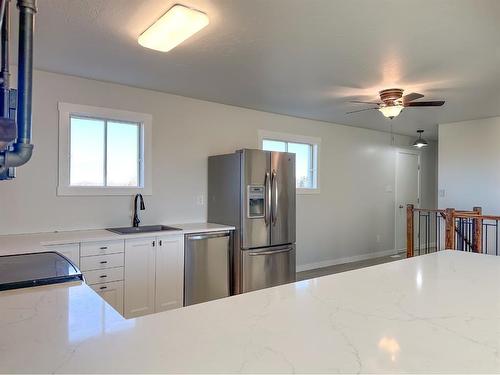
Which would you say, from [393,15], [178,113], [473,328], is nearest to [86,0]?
[393,15]

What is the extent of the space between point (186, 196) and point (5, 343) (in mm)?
3317

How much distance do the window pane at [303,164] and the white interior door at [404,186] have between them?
2.35 m

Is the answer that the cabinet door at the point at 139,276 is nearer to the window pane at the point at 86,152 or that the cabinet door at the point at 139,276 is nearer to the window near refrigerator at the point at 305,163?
the window pane at the point at 86,152

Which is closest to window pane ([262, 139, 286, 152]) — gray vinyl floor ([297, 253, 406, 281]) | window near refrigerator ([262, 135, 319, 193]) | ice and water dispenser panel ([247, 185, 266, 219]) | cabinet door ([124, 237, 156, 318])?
window near refrigerator ([262, 135, 319, 193])

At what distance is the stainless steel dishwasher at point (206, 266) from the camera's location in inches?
139

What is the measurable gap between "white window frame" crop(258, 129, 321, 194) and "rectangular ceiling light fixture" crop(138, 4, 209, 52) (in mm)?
2629

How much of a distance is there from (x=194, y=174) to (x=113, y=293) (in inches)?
67.1

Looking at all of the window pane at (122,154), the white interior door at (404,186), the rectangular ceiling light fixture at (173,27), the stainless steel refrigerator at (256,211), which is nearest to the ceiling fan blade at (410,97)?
the stainless steel refrigerator at (256,211)

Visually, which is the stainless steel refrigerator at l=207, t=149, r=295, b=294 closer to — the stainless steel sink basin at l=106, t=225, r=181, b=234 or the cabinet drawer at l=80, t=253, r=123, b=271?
the stainless steel sink basin at l=106, t=225, r=181, b=234

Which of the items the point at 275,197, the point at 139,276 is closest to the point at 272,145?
the point at 275,197

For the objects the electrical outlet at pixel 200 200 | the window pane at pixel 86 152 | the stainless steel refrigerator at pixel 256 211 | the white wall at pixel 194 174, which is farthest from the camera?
the electrical outlet at pixel 200 200

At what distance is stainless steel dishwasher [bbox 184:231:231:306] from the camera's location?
11.6ft

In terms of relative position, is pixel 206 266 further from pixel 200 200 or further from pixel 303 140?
pixel 303 140

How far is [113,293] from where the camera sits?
10.1ft
